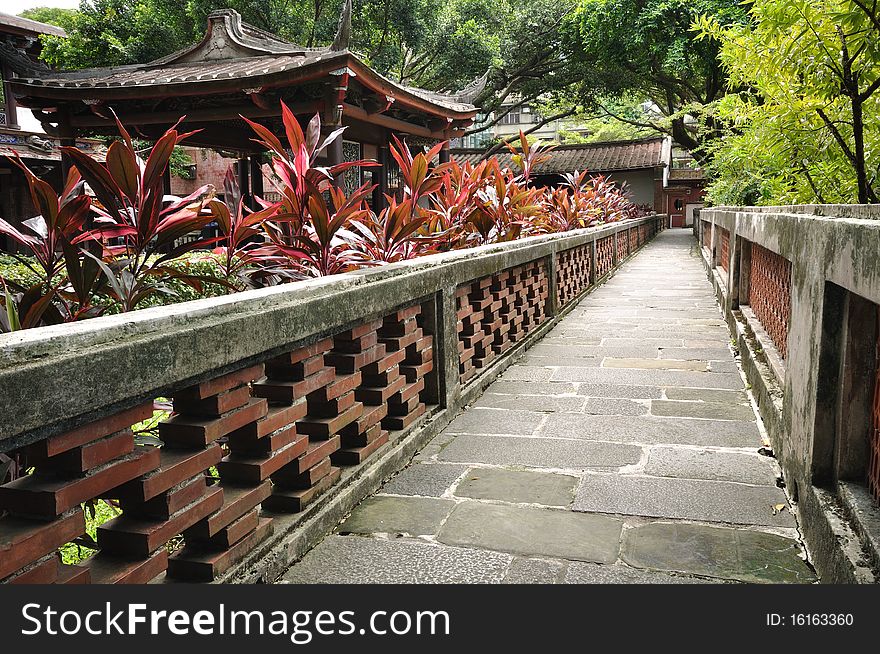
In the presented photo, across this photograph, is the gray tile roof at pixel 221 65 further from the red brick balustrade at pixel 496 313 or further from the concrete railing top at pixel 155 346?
the concrete railing top at pixel 155 346

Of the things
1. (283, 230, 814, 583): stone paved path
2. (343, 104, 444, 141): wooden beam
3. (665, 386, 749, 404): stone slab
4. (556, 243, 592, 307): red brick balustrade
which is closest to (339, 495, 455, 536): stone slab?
(283, 230, 814, 583): stone paved path

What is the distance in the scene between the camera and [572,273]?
7.11 meters

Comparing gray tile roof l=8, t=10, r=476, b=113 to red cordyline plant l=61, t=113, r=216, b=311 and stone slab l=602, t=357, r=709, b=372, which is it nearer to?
stone slab l=602, t=357, r=709, b=372

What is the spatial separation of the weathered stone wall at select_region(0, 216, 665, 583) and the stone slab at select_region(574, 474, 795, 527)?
0.77 metres

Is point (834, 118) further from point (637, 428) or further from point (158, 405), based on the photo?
point (158, 405)

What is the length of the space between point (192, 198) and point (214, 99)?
348 inches

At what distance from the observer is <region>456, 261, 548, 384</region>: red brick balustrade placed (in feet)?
12.5

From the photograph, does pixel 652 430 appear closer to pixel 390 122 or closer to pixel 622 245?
pixel 622 245

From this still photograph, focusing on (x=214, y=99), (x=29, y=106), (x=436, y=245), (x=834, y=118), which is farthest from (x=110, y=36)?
(x=834, y=118)

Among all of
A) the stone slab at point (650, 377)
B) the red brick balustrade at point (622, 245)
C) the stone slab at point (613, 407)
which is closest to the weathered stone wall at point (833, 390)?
the stone slab at point (613, 407)

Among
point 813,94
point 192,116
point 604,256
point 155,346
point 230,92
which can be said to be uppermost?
point 230,92

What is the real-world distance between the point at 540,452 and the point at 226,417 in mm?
1554

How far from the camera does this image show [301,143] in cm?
285

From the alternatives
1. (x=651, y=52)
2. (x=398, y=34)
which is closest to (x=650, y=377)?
(x=651, y=52)
